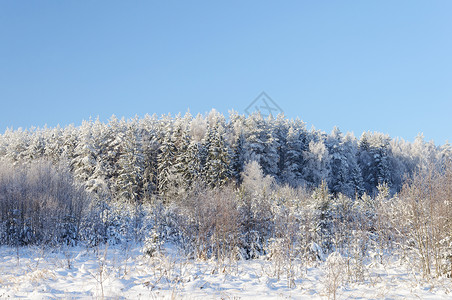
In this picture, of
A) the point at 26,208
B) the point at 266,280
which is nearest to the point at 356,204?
the point at 266,280

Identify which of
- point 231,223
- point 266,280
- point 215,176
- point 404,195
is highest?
point 215,176

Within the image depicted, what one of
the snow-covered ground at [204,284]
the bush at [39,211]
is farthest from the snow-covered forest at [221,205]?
the snow-covered ground at [204,284]

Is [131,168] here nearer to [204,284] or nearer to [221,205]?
[221,205]

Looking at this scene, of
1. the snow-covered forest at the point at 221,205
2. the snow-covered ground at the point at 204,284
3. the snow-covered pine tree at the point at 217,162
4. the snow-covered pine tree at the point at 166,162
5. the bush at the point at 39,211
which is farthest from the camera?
the snow-covered pine tree at the point at 166,162

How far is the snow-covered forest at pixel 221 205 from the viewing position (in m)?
→ 9.66

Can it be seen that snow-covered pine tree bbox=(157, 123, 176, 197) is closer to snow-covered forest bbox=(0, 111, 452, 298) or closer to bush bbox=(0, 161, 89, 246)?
snow-covered forest bbox=(0, 111, 452, 298)

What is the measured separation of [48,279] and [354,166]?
49.8 m

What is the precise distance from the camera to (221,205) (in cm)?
1366

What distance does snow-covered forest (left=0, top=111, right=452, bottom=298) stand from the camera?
31.7 feet

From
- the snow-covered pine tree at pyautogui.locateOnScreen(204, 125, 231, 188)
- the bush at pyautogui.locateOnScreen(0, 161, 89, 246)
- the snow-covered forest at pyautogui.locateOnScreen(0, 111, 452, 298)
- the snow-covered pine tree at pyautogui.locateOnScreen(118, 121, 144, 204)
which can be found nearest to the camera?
the snow-covered forest at pyautogui.locateOnScreen(0, 111, 452, 298)

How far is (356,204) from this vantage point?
1853cm

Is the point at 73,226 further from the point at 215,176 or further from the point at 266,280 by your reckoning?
the point at 215,176

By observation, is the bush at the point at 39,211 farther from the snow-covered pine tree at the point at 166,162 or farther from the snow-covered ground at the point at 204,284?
the snow-covered pine tree at the point at 166,162

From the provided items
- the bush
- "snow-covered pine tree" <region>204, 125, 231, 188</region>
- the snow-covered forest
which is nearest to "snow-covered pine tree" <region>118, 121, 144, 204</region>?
the snow-covered forest
